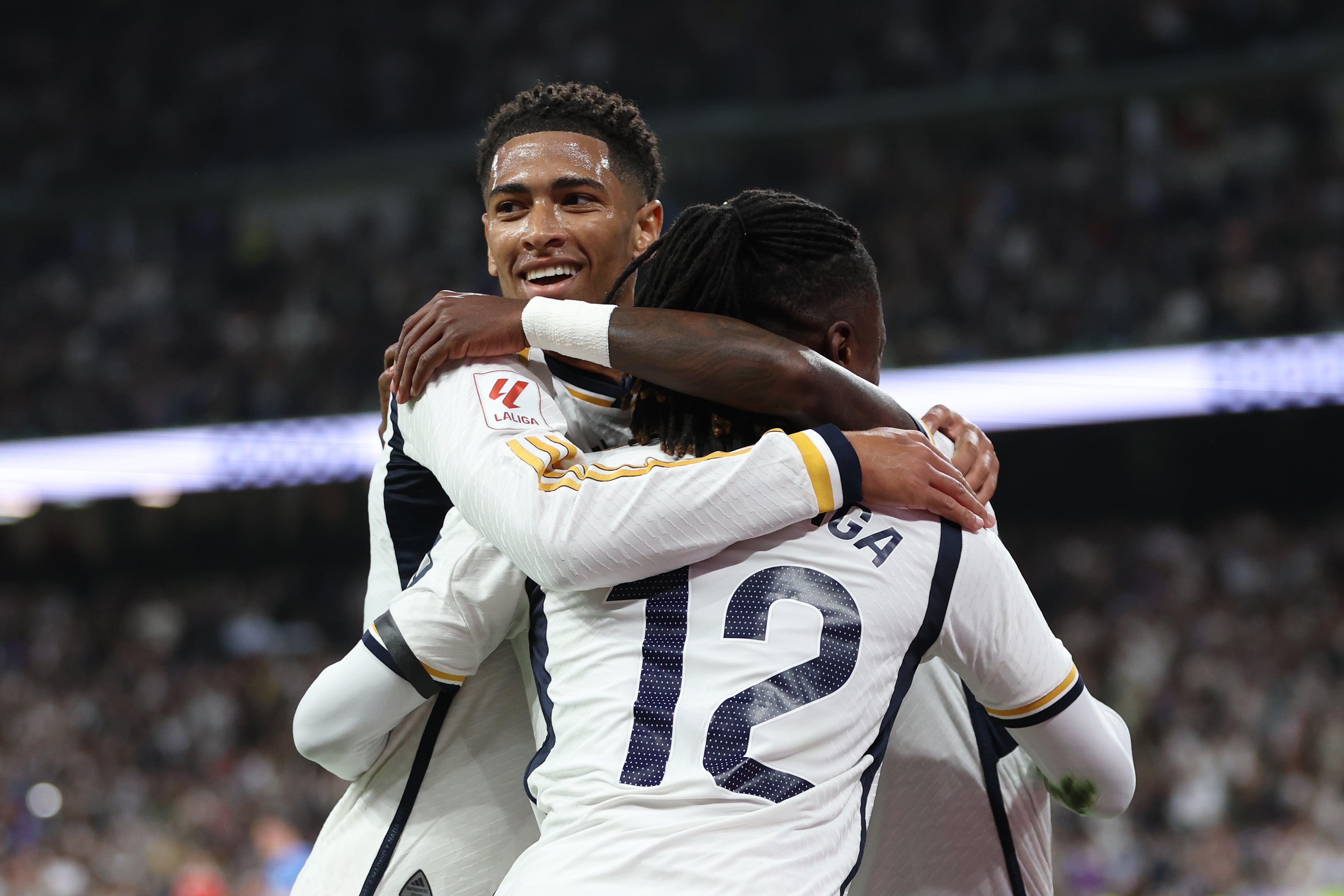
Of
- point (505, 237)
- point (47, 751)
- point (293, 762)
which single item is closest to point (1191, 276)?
point (293, 762)

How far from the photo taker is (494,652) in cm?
241

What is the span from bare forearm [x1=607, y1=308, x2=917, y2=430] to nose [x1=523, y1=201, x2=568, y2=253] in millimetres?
586

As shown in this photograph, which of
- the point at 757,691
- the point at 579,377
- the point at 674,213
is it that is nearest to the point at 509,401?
the point at 579,377

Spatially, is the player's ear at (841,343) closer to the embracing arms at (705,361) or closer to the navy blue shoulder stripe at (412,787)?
the embracing arms at (705,361)

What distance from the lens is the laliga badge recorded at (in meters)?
2.12

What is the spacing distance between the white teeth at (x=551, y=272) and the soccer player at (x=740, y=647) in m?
0.54

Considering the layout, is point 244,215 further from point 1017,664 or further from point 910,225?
point 1017,664

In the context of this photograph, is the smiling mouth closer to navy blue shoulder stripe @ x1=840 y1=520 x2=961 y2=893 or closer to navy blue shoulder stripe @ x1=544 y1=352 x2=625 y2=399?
navy blue shoulder stripe @ x1=544 y1=352 x2=625 y2=399

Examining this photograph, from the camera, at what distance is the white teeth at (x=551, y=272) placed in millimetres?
2736

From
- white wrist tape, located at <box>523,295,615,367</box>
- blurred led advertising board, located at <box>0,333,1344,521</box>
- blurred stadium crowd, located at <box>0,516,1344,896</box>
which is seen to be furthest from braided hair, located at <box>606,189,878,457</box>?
blurred led advertising board, located at <box>0,333,1344,521</box>

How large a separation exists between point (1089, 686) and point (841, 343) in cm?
1029

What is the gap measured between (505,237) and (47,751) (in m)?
14.0

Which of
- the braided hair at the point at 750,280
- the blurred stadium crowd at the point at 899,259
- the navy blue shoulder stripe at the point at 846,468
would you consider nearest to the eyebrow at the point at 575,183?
the braided hair at the point at 750,280

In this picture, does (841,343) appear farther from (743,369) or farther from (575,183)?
(575,183)
